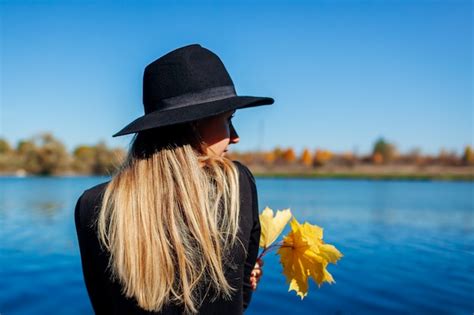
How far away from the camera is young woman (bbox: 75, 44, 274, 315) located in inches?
48.6

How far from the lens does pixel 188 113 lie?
129cm

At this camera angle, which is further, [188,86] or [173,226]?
[188,86]

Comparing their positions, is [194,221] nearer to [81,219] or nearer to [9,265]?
[81,219]

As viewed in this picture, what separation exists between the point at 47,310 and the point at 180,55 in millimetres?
4588

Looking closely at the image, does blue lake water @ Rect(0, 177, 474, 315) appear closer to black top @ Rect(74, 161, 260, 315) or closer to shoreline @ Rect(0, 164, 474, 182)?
black top @ Rect(74, 161, 260, 315)

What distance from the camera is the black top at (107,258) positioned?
4.21 feet

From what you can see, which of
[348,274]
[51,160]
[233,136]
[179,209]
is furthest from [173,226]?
[51,160]

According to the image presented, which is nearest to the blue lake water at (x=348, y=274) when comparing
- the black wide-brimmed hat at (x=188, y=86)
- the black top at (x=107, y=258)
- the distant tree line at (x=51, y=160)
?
the black top at (x=107, y=258)

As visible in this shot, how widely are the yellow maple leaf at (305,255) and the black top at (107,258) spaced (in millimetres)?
289

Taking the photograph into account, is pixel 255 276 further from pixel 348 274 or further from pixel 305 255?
pixel 348 274

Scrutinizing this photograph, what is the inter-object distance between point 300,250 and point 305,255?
24 mm

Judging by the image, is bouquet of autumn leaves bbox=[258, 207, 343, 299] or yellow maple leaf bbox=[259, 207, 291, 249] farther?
yellow maple leaf bbox=[259, 207, 291, 249]

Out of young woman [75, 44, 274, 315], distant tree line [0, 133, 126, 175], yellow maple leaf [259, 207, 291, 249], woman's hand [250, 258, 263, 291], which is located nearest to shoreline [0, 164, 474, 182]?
distant tree line [0, 133, 126, 175]

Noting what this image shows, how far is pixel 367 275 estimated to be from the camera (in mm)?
6109
